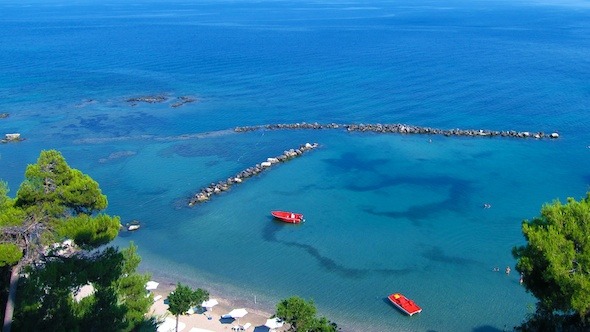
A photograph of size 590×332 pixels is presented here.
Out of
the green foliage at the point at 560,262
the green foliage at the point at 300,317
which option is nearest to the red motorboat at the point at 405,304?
the green foliage at the point at 300,317

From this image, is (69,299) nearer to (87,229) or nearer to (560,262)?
(87,229)

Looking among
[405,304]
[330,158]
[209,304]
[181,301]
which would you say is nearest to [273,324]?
[209,304]

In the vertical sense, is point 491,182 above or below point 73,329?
below

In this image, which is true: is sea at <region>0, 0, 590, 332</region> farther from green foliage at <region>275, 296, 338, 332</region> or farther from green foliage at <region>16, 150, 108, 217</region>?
green foliage at <region>16, 150, 108, 217</region>

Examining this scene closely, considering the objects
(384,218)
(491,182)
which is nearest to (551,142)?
(491,182)

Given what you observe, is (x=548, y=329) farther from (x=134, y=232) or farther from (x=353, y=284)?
(x=134, y=232)
